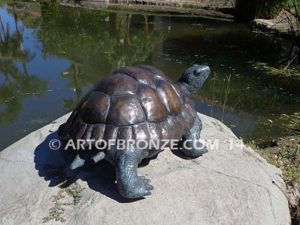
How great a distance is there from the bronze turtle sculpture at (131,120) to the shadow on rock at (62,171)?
0.48 ft

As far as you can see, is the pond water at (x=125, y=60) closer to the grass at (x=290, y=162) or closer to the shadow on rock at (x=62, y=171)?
Result: the grass at (x=290, y=162)

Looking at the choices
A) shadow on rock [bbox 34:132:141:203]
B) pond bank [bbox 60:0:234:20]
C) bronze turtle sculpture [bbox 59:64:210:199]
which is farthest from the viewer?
pond bank [bbox 60:0:234:20]

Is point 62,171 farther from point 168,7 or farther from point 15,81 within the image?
point 168,7

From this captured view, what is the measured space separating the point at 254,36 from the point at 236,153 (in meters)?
8.56

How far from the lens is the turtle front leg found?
2.79m

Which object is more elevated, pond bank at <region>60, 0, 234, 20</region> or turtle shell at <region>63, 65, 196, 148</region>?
turtle shell at <region>63, 65, 196, 148</region>

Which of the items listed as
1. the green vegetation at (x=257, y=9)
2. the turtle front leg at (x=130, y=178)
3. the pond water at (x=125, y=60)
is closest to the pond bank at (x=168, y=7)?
the green vegetation at (x=257, y=9)

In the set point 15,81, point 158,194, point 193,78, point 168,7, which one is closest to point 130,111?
point 158,194

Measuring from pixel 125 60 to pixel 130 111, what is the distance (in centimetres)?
616

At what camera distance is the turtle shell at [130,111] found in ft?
9.73

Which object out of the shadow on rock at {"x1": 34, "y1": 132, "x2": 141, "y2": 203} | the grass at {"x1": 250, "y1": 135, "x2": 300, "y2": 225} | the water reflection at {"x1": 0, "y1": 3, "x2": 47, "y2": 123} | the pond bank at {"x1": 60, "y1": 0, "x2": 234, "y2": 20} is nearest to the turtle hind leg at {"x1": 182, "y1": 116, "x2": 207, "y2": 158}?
the shadow on rock at {"x1": 34, "y1": 132, "x2": 141, "y2": 203}

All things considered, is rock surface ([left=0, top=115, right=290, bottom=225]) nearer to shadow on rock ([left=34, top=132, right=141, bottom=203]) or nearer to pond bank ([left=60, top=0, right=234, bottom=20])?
shadow on rock ([left=34, top=132, right=141, bottom=203])

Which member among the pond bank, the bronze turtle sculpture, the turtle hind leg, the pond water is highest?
the bronze turtle sculpture

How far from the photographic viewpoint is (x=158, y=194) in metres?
2.98
